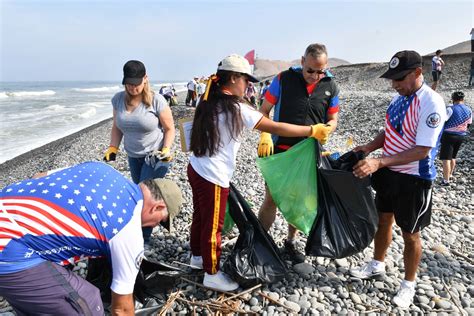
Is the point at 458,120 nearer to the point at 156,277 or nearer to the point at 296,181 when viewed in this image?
the point at 296,181

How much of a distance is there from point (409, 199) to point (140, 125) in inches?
95.4

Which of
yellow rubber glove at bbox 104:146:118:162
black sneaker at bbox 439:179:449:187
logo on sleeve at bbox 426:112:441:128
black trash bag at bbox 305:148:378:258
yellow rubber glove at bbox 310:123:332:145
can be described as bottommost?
black sneaker at bbox 439:179:449:187

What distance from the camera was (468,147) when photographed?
7.93m

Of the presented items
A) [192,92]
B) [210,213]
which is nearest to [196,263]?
[210,213]

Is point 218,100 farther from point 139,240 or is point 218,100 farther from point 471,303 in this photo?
point 471,303

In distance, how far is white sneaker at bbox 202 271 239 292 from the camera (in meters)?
2.80


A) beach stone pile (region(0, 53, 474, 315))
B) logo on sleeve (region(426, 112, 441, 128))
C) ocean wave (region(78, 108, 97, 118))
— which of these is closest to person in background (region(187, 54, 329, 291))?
beach stone pile (region(0, 53, 474, 315))

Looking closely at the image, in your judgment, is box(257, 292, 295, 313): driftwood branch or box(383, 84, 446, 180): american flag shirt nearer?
box(383, 84, 446, 180): american flag shirt

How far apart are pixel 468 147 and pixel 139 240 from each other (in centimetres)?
844

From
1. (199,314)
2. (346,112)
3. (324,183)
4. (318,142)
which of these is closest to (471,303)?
(324,183)

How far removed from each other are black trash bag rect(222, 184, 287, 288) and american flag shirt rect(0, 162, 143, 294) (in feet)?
3.82

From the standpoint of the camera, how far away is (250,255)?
284 centimetres

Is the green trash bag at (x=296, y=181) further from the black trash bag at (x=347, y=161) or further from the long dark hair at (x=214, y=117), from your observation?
the long dark hair at (x=214, y=117)

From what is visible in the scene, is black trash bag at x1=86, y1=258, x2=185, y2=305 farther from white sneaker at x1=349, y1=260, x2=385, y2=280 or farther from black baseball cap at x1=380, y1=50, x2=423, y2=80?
black baseball cap at x1=380, y1=50, x2=423, y2=80
